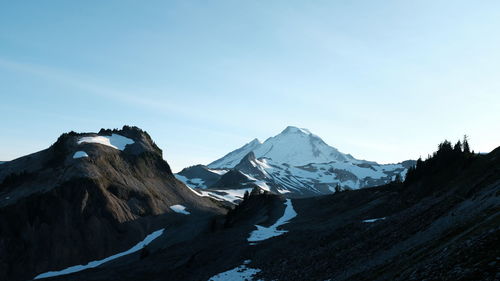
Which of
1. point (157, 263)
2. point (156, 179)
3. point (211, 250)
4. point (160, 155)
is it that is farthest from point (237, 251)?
point (160, 155)

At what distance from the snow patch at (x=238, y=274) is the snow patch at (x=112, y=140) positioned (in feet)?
389

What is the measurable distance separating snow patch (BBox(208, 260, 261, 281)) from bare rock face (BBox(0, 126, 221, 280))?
2820 inches

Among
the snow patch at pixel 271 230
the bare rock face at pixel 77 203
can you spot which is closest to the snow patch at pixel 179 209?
the bare rock face at pixel 77 203

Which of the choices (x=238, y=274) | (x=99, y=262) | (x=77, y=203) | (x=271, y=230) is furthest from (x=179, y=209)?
(x=238, y=274)

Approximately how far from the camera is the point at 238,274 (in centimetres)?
5328

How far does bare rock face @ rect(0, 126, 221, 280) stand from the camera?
371 feet

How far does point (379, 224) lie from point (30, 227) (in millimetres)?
97071

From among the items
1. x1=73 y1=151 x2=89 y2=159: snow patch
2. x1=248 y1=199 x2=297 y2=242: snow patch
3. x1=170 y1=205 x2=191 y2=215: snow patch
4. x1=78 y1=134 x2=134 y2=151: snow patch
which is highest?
x1=78 y1=134 x2=134 y2=151: snow patch

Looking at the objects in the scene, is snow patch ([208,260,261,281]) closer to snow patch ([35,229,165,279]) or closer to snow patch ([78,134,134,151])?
snow patch ([35,229,165,279])

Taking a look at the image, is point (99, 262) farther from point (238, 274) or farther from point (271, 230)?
point (238, 274)

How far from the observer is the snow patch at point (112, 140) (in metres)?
164

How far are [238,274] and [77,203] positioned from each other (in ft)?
289

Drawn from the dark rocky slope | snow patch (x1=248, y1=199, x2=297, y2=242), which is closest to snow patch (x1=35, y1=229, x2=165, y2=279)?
the dark rocky slope

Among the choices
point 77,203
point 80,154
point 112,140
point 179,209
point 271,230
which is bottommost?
point 271,230
